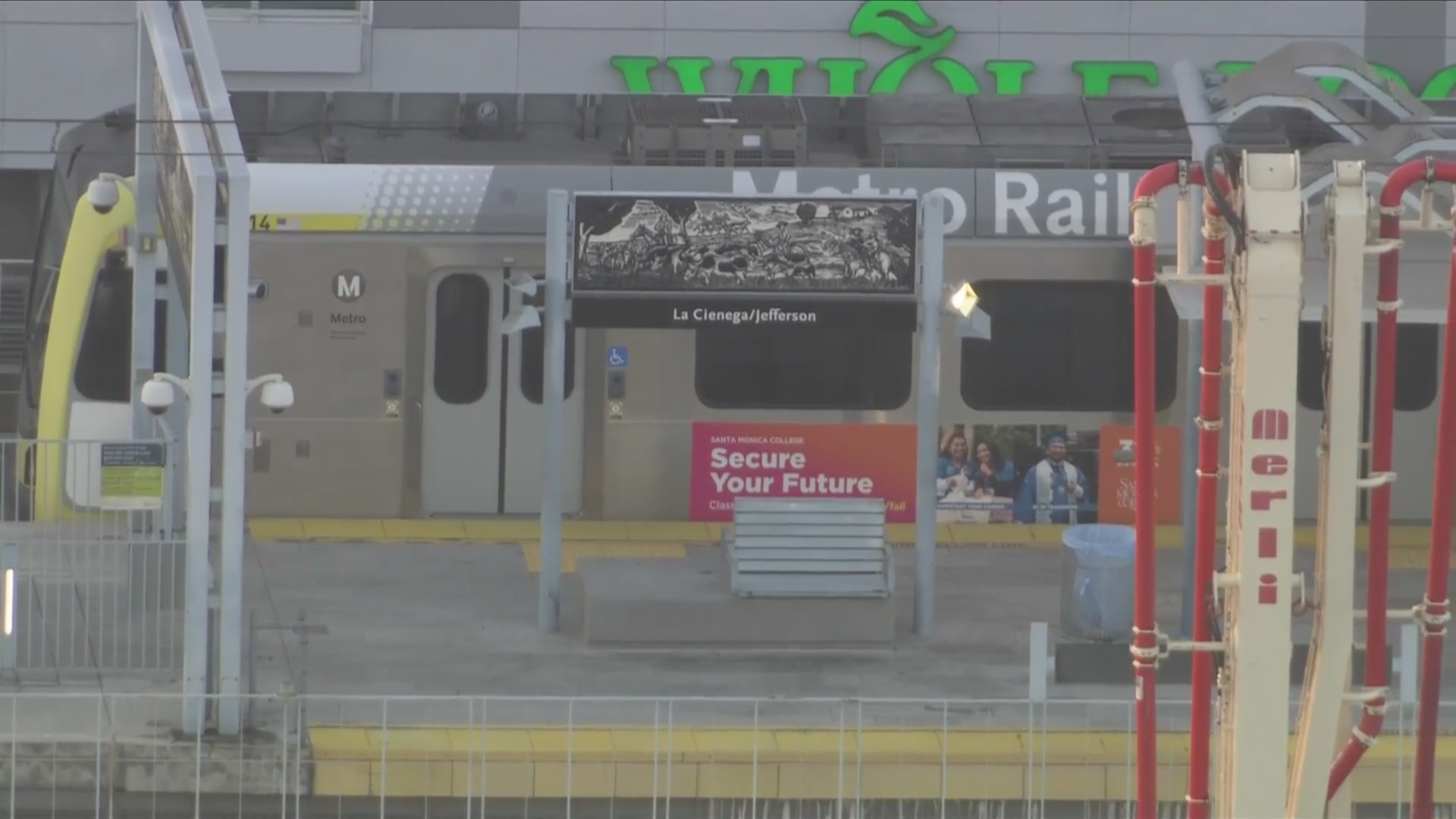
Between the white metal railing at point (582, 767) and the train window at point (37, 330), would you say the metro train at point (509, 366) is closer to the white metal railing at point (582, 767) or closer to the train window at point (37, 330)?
the train window at point (37, 330)

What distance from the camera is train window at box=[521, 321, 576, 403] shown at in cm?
1697

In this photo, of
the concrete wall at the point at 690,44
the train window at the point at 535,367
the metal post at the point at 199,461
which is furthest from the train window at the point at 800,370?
the concrete wall at the point at 690,44

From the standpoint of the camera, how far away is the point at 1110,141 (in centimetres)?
1728

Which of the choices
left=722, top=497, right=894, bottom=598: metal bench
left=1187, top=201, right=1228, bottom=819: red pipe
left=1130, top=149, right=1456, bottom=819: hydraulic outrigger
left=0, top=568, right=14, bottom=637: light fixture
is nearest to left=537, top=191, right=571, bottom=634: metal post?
left=722, top=497, right=894, bottom=598: metal bench

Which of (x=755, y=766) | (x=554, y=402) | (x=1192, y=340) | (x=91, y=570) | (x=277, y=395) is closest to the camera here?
(x=755, y=766)

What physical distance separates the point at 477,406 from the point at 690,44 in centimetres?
796

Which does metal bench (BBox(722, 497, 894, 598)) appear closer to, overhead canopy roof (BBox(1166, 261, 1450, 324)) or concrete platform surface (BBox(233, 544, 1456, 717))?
concrete platform surface (BBox(233, 544, 1456, 717))

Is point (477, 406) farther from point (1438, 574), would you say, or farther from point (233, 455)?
point (1438, 574)

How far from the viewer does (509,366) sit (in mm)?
16984

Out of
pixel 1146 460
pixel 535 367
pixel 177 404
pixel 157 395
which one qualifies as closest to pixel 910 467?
pixel 535 367

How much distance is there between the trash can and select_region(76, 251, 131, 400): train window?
689 centimetres

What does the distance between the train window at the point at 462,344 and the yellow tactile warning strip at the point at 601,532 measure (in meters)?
0.96

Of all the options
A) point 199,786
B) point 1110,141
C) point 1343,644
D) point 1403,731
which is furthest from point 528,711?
point 1110,141

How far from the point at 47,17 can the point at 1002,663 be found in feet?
47.1
